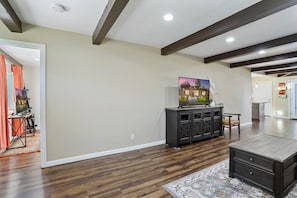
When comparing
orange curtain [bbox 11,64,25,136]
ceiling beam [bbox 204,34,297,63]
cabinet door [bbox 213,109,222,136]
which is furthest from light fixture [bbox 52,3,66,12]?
cabinet door [bbox 213,109,222,136]

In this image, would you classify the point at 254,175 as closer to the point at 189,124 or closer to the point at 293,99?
the point at 189,124

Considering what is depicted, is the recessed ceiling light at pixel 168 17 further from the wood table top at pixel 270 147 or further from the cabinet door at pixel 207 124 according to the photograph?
the cabinet door at pixel 207 124

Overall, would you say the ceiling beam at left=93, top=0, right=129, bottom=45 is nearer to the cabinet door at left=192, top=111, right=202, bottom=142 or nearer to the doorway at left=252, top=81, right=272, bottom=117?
the cabinet door at left=192, top=111, right=202, bottom=142

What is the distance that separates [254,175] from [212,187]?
585 millimetres

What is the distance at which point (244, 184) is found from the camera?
2.22 metres

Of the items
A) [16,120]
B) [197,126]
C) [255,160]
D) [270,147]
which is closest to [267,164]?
[255,160]

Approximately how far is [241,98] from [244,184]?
16.8 feet

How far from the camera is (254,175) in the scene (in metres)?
2.15

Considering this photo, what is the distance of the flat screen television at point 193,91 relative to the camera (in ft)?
13.6

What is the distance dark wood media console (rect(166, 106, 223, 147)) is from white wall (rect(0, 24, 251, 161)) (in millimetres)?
333

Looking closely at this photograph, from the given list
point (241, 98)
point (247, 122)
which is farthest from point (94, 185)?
point (247, 122)

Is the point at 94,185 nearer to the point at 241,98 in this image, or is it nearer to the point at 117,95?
the point at 117,95

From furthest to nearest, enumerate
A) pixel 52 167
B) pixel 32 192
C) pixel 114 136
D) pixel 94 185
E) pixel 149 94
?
pixel 149 94 → pixel 114 136 → pixel 52 167 → pixel 94 185 → pixel 32 192

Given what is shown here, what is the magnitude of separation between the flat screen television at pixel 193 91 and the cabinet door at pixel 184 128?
346 millimetres
